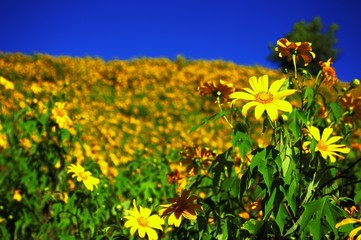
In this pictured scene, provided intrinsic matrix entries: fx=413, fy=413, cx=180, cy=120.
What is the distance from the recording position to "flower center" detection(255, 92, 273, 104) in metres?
1.73

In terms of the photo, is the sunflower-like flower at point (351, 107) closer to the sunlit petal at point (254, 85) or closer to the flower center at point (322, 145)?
the flower center at point (322, 145)

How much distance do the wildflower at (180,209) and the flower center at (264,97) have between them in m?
0.60

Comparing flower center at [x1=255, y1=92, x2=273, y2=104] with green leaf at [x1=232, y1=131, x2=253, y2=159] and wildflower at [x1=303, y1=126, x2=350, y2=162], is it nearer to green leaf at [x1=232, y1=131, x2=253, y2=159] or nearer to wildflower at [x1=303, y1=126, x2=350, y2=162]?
green leaf at [x1=232, y1=131, x2=253, y2=159]

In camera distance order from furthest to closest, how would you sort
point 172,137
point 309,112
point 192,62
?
point 192,62 < point 172,137 < point 309,112

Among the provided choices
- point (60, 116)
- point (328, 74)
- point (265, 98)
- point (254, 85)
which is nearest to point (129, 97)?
point (60, 116)

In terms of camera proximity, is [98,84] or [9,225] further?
[98,84]

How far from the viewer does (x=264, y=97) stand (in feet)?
5.74

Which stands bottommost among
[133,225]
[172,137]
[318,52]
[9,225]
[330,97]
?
[133,225]

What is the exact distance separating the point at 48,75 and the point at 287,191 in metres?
11.1

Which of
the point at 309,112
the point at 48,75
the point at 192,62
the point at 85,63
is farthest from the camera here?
the point at 192,62

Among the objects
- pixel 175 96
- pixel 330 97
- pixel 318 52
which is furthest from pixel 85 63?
pixel 318 52

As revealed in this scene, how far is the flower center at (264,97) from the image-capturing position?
5.67 ft

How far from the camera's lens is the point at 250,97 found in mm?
1751

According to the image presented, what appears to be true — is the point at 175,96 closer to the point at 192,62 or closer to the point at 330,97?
the point at 192,62
